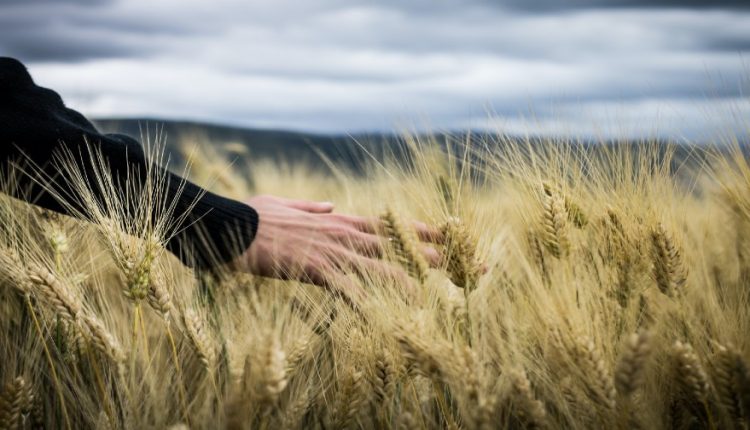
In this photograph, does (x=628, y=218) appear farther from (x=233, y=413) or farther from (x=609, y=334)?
(x=233, y=413)

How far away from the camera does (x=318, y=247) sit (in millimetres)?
1494

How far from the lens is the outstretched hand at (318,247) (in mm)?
1408

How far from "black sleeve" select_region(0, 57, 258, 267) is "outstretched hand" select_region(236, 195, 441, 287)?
52 millimetres

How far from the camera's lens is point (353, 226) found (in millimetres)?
1631

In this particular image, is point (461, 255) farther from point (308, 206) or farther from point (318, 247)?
point (308, 206)

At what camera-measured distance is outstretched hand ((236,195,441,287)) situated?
1.41 m

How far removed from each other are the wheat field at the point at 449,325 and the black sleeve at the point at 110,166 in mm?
94

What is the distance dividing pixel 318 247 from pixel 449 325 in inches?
18.6

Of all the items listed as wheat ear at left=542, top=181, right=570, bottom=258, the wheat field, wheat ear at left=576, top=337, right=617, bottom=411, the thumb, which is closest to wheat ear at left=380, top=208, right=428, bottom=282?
the wheat field

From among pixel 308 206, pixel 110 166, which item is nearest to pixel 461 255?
pixel 308 206

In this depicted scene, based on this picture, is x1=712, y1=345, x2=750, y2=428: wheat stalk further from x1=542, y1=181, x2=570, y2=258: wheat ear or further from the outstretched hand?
the outstretched hand

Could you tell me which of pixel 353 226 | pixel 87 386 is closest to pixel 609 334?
pixel 353 226

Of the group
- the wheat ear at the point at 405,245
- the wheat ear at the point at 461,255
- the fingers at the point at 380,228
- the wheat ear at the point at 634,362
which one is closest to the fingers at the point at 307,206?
the fingers at the point at 380,228

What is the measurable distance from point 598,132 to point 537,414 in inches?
36.1
